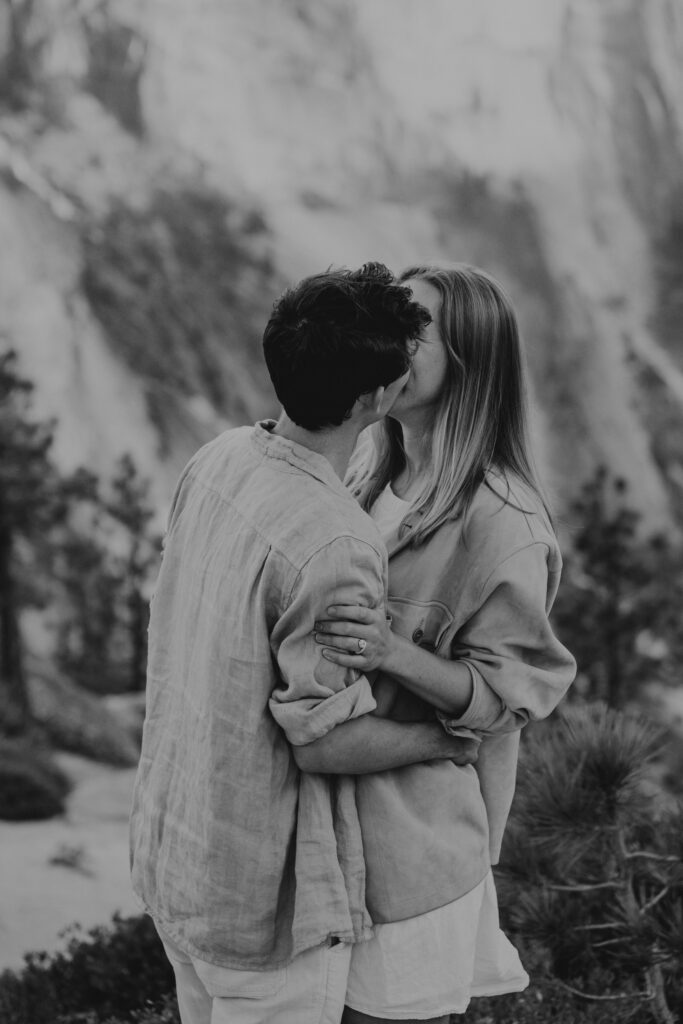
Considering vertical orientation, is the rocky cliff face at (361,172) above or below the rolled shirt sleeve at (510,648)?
above

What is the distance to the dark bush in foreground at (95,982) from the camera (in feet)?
8.38

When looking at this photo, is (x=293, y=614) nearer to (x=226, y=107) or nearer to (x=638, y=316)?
(x=226, y=107)

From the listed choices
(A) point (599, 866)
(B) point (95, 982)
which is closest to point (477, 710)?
(A) point (599, 866)

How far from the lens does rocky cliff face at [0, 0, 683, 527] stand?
29.4 ft

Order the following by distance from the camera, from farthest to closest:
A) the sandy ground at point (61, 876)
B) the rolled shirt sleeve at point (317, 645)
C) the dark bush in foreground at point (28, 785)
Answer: the dark bush in foreground at point (28, 785) < the sandy ground at point (61, 876) < the rolled shirt sleeve at point (317, 645)

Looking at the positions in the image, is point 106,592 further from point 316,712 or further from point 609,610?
point 316,712

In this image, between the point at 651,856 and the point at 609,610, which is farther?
the point at 609,610

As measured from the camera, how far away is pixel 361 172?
481 inches

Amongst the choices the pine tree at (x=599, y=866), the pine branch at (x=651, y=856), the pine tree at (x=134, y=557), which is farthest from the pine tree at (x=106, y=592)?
the pine branch at (x=651, y=856)

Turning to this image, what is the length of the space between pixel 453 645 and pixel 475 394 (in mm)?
335

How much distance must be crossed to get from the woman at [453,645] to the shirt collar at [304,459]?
Answer: 0.16 meters

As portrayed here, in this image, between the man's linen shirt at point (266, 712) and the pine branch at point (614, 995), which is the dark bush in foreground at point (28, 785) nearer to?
the pine branch at point (614, 995)

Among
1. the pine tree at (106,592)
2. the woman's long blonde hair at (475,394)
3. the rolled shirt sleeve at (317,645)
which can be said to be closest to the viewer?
the rolled shirt sleeve at (317,645)

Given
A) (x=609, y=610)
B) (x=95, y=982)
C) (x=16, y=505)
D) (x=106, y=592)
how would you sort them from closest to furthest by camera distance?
(x=95, y=982) < (x=16, y=505) < (x=609, y=610) < (x=106, y=592)
